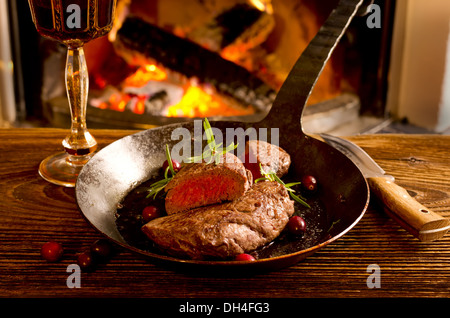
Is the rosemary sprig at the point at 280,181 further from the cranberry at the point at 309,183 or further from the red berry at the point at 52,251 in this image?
the red berry at the point at 52,251

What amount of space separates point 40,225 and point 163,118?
4.92 feet

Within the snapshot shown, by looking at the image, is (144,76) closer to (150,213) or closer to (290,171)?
(290,171)

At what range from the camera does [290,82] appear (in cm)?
149

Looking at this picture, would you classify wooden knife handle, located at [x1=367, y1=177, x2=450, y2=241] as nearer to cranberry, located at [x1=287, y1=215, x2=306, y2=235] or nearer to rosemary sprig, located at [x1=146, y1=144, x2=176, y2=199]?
cranberry, located at [x1=287, y1=215, x2=306, y2=235]

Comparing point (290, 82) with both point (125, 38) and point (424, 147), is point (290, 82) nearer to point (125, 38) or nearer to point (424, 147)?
point (424, 147)

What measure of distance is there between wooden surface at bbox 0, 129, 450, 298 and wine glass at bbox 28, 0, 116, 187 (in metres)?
0.09

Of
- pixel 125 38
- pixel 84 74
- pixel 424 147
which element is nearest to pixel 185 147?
pixel 84 74

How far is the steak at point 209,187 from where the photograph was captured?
1132mm

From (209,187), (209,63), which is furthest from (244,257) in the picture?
(209,63)

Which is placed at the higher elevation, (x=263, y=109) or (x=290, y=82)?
(x=290, y=82)

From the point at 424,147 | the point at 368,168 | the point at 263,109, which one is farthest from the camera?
the point at 263,109

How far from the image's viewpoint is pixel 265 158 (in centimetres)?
134
